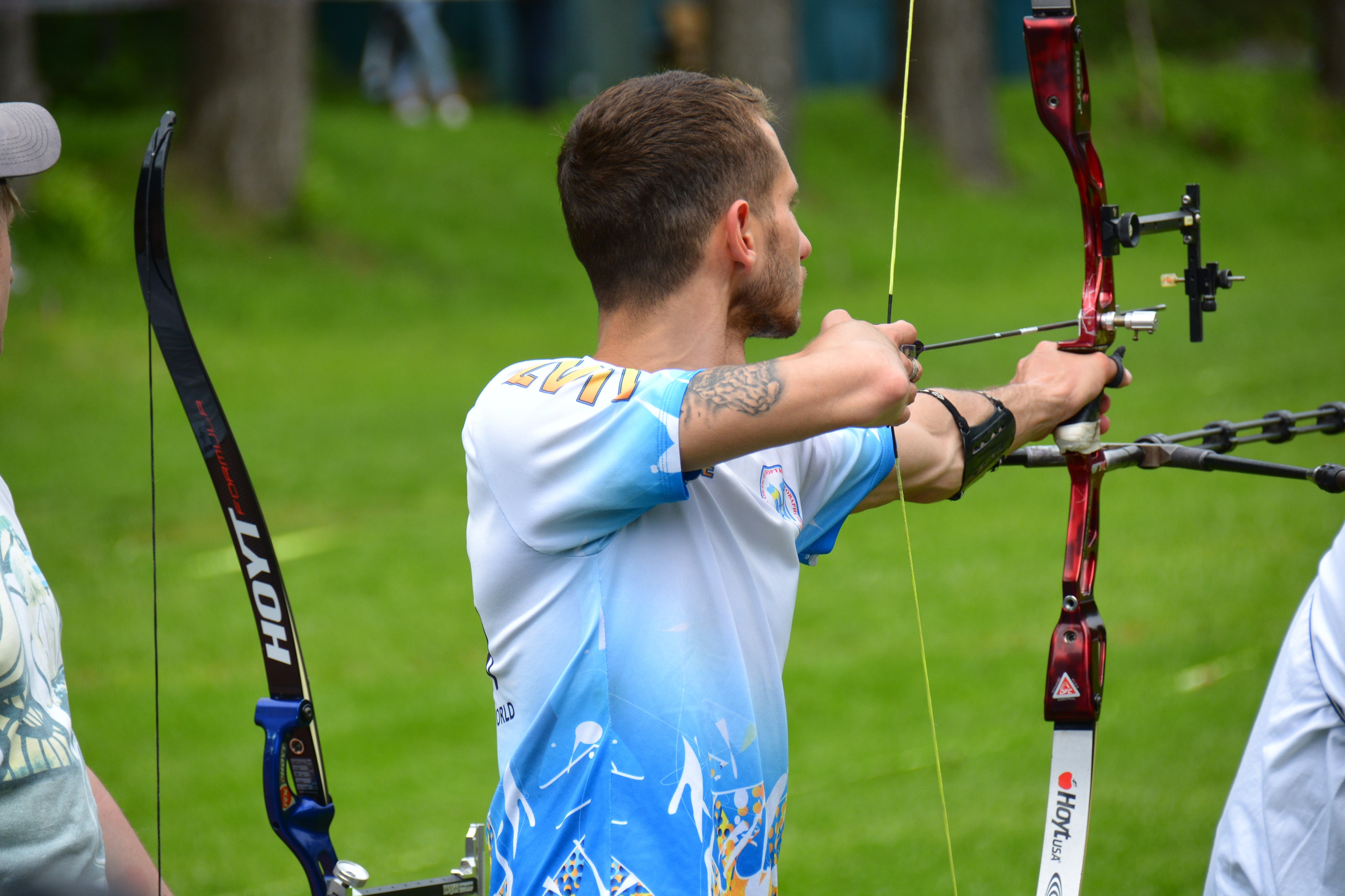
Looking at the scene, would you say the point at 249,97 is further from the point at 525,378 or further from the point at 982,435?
the point at 525,378

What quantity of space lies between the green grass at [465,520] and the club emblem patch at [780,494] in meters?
2.30

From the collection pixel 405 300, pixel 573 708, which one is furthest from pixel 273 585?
pixel 405 300

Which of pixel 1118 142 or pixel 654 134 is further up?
pixel 654 134

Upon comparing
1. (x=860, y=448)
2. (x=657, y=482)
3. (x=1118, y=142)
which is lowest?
(x=1118, y=142)

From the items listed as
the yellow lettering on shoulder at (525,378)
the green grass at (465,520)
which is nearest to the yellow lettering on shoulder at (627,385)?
the yellow lettering on shoulder at (525,378)

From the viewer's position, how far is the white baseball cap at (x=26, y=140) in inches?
76.5

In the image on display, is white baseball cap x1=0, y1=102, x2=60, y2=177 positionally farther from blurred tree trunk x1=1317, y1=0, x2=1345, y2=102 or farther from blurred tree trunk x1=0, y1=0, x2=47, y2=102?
blurred tree trunk x1=1317, y1=0, x2=1345, y2=102

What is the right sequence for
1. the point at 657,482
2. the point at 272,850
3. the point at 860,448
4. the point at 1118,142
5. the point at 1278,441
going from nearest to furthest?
the point at 657,482, the point at 860,448, the point at 1278,441, the point at 272,850, the point at 1118,142

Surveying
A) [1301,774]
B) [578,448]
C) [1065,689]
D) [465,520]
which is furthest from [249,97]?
[1301,774]

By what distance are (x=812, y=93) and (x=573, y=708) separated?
63.6ft

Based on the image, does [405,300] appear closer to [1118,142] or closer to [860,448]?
[860,448]

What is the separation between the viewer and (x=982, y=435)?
7.63ft

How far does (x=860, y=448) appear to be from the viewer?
218 centimetres

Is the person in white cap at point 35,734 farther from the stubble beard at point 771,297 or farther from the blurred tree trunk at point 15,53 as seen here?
the blurred tree trunk at point 15,53
